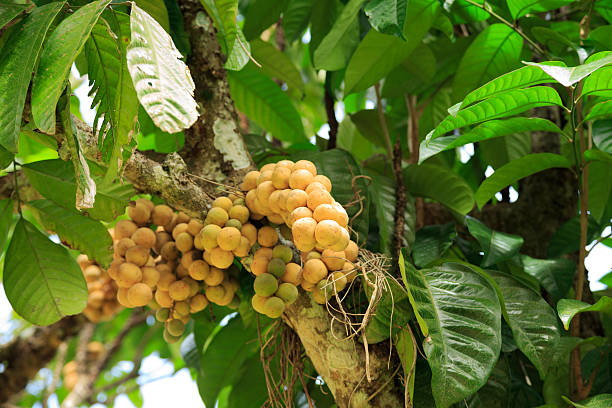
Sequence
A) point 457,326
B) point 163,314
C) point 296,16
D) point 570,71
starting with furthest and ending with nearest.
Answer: point 296,16 < point 163,314 < point 457,326 < point 570,71

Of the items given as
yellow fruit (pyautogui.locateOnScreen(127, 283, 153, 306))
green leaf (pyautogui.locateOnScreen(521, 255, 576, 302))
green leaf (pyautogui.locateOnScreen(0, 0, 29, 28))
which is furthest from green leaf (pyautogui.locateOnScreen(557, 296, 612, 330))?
green leaf (pyautogui.locateOnScreen(0, 0, 29, 28))

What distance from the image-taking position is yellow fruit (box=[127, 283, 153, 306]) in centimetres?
94

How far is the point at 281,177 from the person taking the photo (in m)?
0.82

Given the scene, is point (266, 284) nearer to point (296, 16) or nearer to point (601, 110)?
point (601, 110)

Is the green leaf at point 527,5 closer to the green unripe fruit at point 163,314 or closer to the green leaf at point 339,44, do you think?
the green leaf at point 339,44

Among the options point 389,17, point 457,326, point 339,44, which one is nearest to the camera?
point 457,326

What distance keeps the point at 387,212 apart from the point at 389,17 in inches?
14.7

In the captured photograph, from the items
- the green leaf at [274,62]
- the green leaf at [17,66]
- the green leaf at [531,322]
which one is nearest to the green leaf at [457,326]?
the green leaf at [531,322]

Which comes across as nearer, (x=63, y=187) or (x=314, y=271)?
(x=314, y=271)

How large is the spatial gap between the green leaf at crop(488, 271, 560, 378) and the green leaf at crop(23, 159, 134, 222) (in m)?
0.66

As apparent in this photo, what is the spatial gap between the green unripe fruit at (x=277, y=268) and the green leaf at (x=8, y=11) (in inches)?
18.4

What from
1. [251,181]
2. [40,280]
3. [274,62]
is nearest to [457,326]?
[251,181]

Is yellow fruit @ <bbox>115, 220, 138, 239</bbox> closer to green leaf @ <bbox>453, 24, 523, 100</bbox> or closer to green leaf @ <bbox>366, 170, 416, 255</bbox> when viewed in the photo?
green leaf @ <bbox>366, 170, 416, 255</bbox>

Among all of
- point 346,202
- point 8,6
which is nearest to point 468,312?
point 346,202
